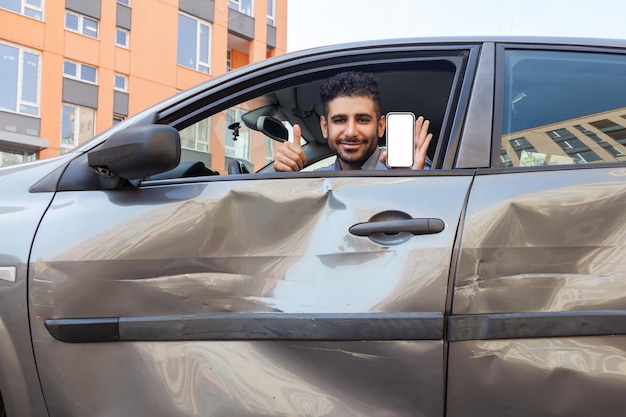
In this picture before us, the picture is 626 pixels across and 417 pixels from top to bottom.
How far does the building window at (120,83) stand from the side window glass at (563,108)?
1675cm

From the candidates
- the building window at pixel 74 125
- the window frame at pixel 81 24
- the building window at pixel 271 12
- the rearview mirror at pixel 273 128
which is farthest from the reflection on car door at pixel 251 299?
the building window at pixel 271 12

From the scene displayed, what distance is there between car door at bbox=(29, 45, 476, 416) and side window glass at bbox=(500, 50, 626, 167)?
0.23m

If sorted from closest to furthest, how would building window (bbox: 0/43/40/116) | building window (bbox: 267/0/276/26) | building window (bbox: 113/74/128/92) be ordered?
building window (bbox: 0/43/40/116), building window (bbox: 113/74/128/92), building window (bbox: 267/0/276/26)

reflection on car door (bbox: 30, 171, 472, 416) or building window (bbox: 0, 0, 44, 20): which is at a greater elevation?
building window (bbox: 0, 0, 44, 20)

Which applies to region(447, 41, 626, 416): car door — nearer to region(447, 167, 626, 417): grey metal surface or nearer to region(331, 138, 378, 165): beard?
region(447, 167, 626, 417): grey metal surface

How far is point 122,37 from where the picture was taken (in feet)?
55.9

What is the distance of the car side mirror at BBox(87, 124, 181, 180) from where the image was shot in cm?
142

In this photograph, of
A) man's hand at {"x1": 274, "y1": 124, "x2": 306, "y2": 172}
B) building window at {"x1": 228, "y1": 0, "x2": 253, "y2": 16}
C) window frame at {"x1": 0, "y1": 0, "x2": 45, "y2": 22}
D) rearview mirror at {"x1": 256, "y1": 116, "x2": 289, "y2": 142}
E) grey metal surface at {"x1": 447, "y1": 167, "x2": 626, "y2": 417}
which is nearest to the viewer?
grey metal surface at {"x1": 447, "y1": 167, "x2": 626, "y2": 417}

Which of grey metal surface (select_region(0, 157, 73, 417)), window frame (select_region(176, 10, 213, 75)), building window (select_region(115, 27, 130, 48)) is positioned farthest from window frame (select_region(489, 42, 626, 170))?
window frame (select_region(176, 10, 213, 75))

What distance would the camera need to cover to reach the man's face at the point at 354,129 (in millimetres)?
2010

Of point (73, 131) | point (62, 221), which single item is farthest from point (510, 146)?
point (73, 131)

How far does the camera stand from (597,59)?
1667mm

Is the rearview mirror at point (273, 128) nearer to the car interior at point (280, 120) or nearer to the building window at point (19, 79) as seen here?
the car interior at point (280, 120)

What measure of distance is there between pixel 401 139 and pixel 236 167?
2.33 ft
